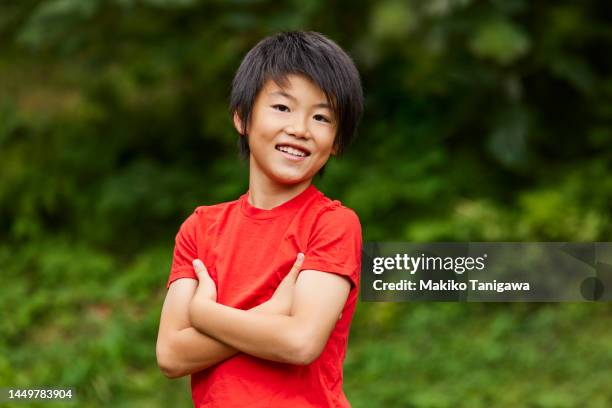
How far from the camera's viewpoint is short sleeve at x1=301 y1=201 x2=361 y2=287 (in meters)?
1.60

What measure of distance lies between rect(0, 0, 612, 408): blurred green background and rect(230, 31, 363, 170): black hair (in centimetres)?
291

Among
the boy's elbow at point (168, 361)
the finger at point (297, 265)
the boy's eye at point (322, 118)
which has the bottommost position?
the boy's elbow at point (168, 361)

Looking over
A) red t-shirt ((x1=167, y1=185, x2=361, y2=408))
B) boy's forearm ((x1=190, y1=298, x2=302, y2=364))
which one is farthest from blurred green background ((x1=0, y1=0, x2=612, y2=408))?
boy's forearm ((x1=190, y1=298, x2=302, y2=364))

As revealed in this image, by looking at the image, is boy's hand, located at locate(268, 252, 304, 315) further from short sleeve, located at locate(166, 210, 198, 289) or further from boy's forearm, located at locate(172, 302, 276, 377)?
short sleeve, located at locate(166, 210, 198, 289)

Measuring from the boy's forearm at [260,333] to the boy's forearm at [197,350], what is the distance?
0.09 feet

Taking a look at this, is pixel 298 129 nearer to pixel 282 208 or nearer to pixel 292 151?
pixel 292 151

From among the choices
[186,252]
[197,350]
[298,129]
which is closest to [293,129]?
[298,129]

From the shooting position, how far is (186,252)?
1.72 metres

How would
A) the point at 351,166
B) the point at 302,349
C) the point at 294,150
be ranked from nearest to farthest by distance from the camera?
1. the point at 302,349
2. the point at 294,150
3. the point at 351,166

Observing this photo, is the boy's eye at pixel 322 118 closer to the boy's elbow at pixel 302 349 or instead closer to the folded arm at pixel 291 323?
the folded arm at pixel 291 323

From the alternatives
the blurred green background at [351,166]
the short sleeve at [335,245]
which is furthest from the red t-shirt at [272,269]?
the blurred green background at [351,166]

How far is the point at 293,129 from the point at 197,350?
1.49 feet

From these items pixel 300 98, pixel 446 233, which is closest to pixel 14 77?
pixel 446 233

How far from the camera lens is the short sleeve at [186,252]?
1.70m
